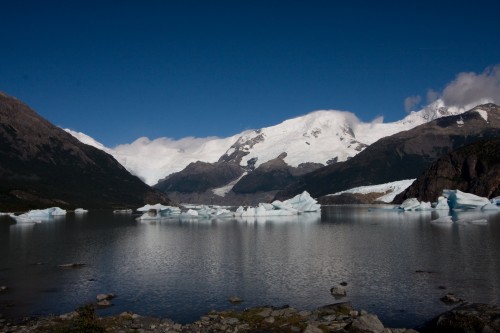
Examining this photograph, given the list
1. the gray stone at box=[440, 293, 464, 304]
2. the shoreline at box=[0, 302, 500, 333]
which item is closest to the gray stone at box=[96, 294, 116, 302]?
the shoreline at box=[0, 302, 500, 333]

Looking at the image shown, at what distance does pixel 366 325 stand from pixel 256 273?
2184 centimetres

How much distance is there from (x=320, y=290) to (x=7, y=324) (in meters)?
23.4

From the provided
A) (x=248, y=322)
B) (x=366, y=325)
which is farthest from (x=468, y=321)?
(x=248, y=322)

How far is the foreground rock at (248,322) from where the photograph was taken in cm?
2767

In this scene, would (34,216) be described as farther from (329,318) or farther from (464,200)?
(329,318)

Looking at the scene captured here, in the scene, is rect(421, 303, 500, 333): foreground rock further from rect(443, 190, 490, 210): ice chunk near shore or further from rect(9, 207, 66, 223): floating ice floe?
rect(443, 190, 490, 210): ice chunk near shore

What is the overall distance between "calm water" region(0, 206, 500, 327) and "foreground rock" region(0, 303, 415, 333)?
8.09 ft

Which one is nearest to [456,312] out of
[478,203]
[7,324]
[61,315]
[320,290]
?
[320,290]

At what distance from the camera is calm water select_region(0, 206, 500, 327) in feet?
118

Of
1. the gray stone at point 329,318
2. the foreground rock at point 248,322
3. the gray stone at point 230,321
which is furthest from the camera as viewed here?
the gray stone at point 230,321

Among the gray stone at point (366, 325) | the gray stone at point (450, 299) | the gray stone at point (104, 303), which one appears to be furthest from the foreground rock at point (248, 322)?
the gray stone at point (450, 299)

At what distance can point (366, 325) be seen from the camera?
27.2 m

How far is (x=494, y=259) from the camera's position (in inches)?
2023

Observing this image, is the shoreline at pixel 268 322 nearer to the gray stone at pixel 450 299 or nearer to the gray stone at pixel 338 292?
the gray stone at pixel 338 292
